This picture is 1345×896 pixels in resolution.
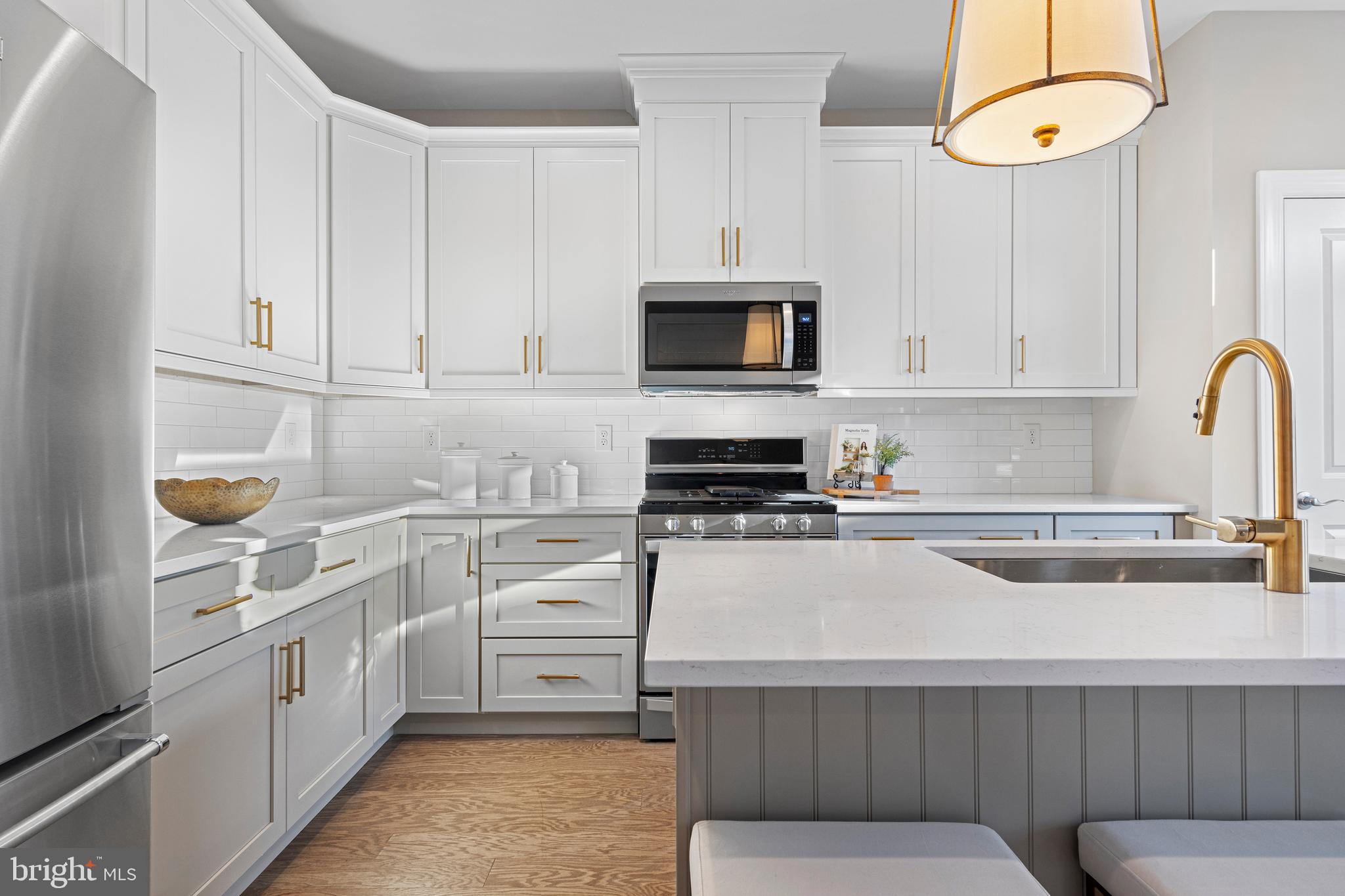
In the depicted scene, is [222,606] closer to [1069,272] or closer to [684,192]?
[684,192]

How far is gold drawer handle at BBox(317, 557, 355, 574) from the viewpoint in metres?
2.10

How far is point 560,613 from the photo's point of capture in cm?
277

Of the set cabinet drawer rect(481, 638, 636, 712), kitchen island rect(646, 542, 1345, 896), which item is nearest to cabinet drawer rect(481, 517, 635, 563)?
cabinet drawer rect(481, 638, 636, 712)

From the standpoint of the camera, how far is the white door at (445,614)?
2754 mm

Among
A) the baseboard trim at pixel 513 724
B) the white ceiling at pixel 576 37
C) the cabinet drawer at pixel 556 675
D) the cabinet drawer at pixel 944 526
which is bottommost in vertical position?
the baseboard trim at pixel 513 724

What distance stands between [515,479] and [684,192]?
55.3 inches

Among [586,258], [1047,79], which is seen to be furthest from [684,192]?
[1047,79]

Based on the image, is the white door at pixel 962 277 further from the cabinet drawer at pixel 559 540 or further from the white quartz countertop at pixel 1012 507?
the cabinet drawer at pixel 559 540

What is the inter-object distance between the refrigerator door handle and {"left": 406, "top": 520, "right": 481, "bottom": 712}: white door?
5.05 feet

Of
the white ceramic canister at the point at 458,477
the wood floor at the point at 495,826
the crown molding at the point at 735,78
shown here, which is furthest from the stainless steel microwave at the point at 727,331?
the wood floor at the point at 495,826

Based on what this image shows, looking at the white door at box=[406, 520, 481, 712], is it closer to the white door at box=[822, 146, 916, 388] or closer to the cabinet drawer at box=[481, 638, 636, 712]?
the cabinet drawer at box=[481, 638, 636, 712]

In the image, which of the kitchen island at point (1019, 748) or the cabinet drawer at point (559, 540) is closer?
the kitchen island at point (1019, 748)

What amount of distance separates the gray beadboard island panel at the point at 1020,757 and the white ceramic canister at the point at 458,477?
90.8 inches

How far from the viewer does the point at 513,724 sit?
283 centimetres
